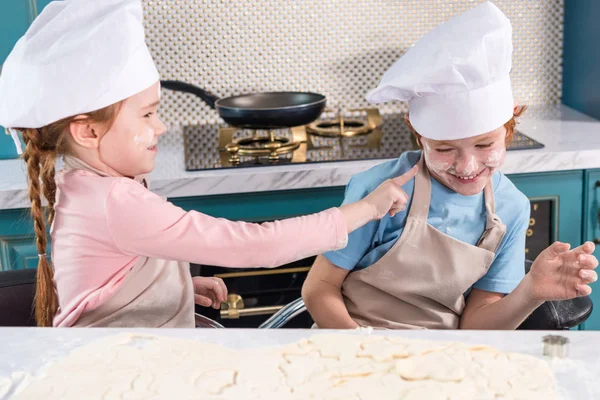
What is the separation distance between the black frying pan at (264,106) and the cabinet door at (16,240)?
0.63 meters

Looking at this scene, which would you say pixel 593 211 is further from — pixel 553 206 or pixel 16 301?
pixel 16 301

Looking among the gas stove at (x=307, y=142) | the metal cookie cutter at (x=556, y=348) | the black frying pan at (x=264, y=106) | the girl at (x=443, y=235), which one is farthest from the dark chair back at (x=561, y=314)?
the black frying pan at (x=264, y=106)

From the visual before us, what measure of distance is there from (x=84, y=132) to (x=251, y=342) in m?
0.53

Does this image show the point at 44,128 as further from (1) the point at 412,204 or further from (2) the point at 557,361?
(2) the point at 557,361

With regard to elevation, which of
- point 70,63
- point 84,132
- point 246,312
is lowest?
point 246,312

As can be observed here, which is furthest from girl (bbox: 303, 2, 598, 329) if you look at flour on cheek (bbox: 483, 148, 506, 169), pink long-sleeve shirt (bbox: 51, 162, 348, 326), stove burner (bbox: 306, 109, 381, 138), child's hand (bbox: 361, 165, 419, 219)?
stove burner (bbox: 306, 109, 381, 138)

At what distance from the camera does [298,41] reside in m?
2.72

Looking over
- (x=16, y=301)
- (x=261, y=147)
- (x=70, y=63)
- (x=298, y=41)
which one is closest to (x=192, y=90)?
(x=261, y=147)

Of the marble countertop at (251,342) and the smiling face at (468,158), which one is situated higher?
the smiling face at (468,158)

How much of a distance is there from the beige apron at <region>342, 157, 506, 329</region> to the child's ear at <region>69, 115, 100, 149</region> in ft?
1.98

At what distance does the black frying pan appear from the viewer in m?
2.28

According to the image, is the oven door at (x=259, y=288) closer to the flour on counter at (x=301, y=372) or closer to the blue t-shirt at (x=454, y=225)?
the blue t-shirt at (x=454, y=225)

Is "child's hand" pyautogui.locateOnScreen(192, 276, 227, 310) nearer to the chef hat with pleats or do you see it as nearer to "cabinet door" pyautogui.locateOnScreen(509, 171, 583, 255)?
the chef hat with pleats

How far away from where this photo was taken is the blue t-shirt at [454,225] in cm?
161
